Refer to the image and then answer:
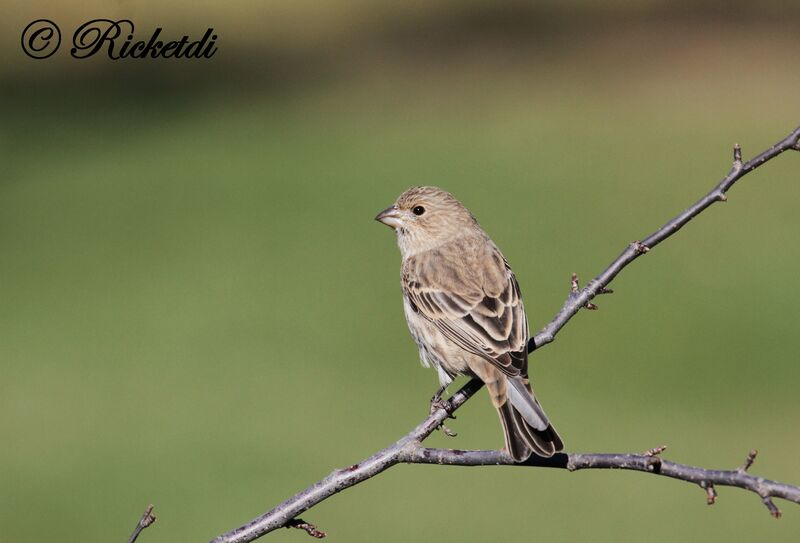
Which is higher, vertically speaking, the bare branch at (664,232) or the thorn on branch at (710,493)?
the bare branch at (664,232)

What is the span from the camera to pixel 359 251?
57.5ft

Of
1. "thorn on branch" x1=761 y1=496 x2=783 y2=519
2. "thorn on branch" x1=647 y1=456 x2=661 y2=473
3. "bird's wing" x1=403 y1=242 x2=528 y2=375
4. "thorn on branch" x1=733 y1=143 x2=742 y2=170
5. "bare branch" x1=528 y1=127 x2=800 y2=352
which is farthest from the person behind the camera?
"bird's wing" x1=403 y1=242 x2=528 y2=375

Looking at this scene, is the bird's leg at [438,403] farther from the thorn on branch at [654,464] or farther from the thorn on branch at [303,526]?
the thorn on branch at [654,464]

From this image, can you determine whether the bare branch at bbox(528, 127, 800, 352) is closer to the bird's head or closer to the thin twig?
the thin twig

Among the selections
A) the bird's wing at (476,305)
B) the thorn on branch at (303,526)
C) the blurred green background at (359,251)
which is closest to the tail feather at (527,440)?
the bird's wing at (476,305)

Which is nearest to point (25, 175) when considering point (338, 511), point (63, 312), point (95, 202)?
point (95, 202)

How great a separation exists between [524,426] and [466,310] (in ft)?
3.29

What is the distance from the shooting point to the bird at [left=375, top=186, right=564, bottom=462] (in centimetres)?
467

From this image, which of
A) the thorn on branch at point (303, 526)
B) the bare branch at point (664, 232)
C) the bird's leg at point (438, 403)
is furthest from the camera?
the bird's leg at point (438, 403)

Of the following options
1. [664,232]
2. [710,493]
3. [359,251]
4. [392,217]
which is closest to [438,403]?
[664,232]

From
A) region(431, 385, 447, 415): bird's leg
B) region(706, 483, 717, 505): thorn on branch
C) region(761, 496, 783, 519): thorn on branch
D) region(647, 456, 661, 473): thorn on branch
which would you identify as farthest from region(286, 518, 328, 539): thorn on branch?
region(761, 496, 783, 519): thorn on branch

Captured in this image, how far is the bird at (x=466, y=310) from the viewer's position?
4.67 meters

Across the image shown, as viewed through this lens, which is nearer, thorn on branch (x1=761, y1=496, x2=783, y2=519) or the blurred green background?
thorn on branch (x1=761, y1=496, x2=783, y2=519)

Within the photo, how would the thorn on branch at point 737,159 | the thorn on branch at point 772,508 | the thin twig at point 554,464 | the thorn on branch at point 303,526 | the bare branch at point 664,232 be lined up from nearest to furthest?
the thorn on branch at point 772,508 < the thin twig at point 554,464 < the thorn on branch at point 303,526 < the bare branch at point 664,232 < the thorn on branch at point 737,159
